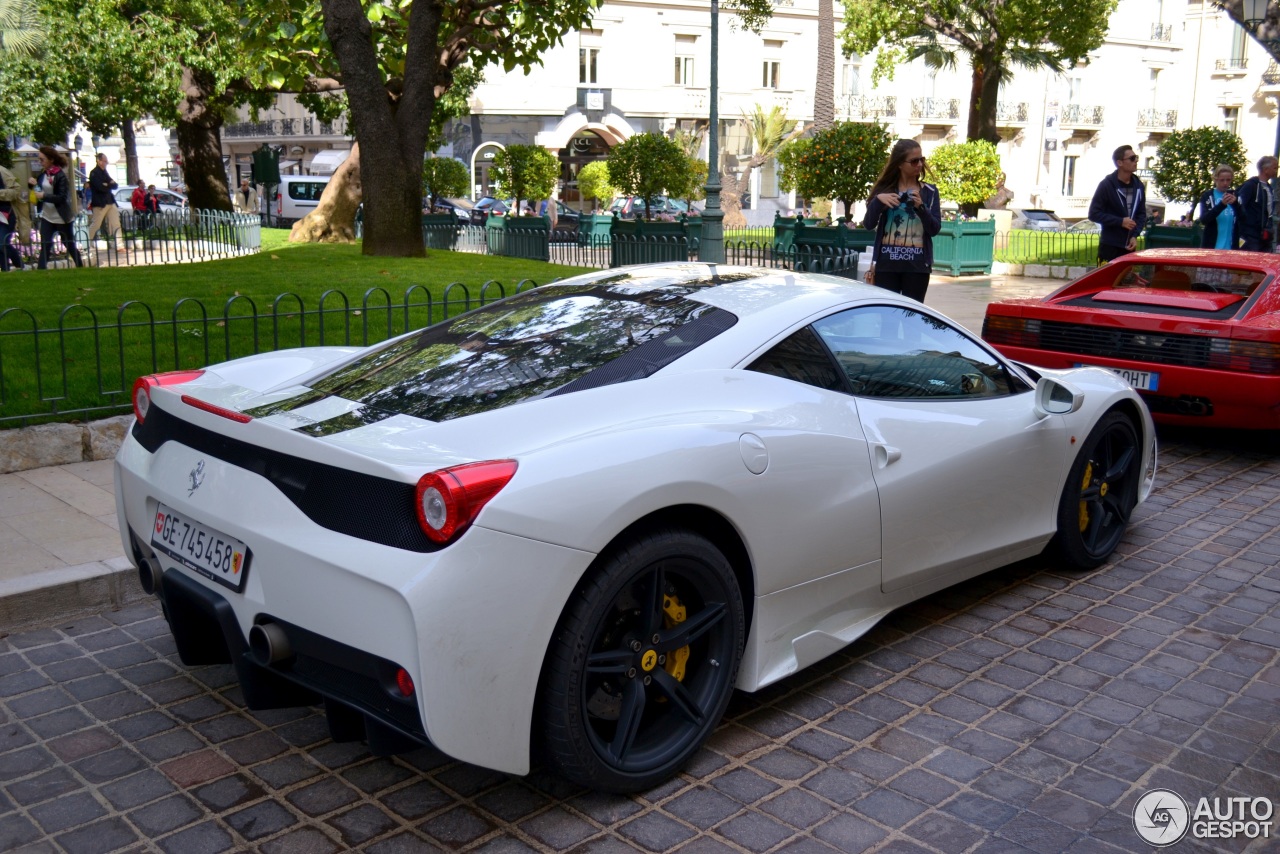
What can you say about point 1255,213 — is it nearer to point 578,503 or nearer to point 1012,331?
point 1012,331

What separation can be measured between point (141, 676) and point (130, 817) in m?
1.05

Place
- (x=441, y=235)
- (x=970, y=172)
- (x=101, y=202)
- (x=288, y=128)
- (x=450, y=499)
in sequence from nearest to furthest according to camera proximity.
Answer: (x=450, y=499) < (x=101, y=202) < (x=441, y=235) < (x=970, y=172) < (x=288, y=128)

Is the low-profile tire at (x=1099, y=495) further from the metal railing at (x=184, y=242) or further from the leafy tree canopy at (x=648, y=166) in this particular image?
the leafy tree canopy at (x=648, y=166)

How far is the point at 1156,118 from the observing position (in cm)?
5844

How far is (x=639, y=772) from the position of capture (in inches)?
131

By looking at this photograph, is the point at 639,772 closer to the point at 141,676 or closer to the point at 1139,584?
the point at 141,676

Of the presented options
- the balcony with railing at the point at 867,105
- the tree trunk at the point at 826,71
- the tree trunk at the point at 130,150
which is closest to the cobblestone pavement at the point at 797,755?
the tree trunk at the point at 826,71

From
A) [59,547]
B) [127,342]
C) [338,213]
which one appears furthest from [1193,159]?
[59,547]

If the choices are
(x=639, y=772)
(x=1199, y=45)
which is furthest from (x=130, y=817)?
(x=1199, y=45)

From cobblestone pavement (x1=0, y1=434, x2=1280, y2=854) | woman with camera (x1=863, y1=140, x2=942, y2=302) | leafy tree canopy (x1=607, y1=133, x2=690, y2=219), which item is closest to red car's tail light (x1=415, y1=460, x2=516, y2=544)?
cobblestone pavement (x1=0, y1=434, x2=1280, y2=854)

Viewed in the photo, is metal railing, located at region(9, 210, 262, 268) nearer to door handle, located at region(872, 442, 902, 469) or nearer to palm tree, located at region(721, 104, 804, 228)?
door handle, located at region(872, 442, 902, 469)

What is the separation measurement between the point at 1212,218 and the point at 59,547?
1234 cm

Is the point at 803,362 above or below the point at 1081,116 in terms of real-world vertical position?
below

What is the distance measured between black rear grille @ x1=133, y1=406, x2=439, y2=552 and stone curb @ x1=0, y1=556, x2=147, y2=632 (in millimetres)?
1847
